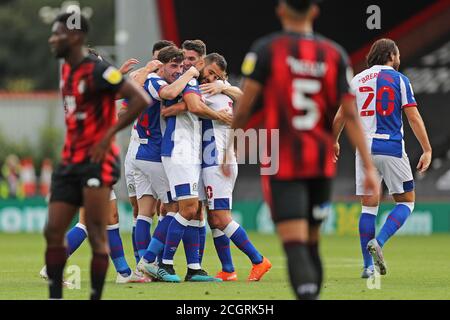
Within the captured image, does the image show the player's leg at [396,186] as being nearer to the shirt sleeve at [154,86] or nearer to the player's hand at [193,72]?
the player's hand at [193,72]

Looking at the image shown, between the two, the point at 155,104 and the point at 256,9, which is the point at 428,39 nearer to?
the point at 256,9

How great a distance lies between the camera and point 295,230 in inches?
297

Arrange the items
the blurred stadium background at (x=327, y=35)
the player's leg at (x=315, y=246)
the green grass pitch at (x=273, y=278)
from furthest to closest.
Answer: the blurred stadium background at (x=327, y=35), the green grass pitch at (x=273, y=278), the player's leg at (x=315, y=246)

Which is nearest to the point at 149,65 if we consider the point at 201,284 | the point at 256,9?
the point at 201,284

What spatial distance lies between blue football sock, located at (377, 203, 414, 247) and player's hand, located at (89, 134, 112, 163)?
4547mm

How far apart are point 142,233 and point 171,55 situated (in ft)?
6.20

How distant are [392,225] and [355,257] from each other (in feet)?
14.6

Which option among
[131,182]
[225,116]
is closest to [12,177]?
[131,182]

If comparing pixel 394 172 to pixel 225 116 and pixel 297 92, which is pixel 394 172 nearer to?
pixel 225 116

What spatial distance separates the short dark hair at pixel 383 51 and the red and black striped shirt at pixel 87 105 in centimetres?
445

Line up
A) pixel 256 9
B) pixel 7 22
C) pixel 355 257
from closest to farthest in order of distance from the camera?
pixel 355 257 → pixel 256 9 → pixel 7 22

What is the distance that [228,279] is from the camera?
479 inches

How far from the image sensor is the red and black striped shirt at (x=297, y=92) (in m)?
7.62

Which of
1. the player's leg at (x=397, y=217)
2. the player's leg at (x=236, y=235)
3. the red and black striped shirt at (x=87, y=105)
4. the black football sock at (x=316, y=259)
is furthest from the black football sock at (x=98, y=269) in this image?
the player's leg at (x=397, y=217)
